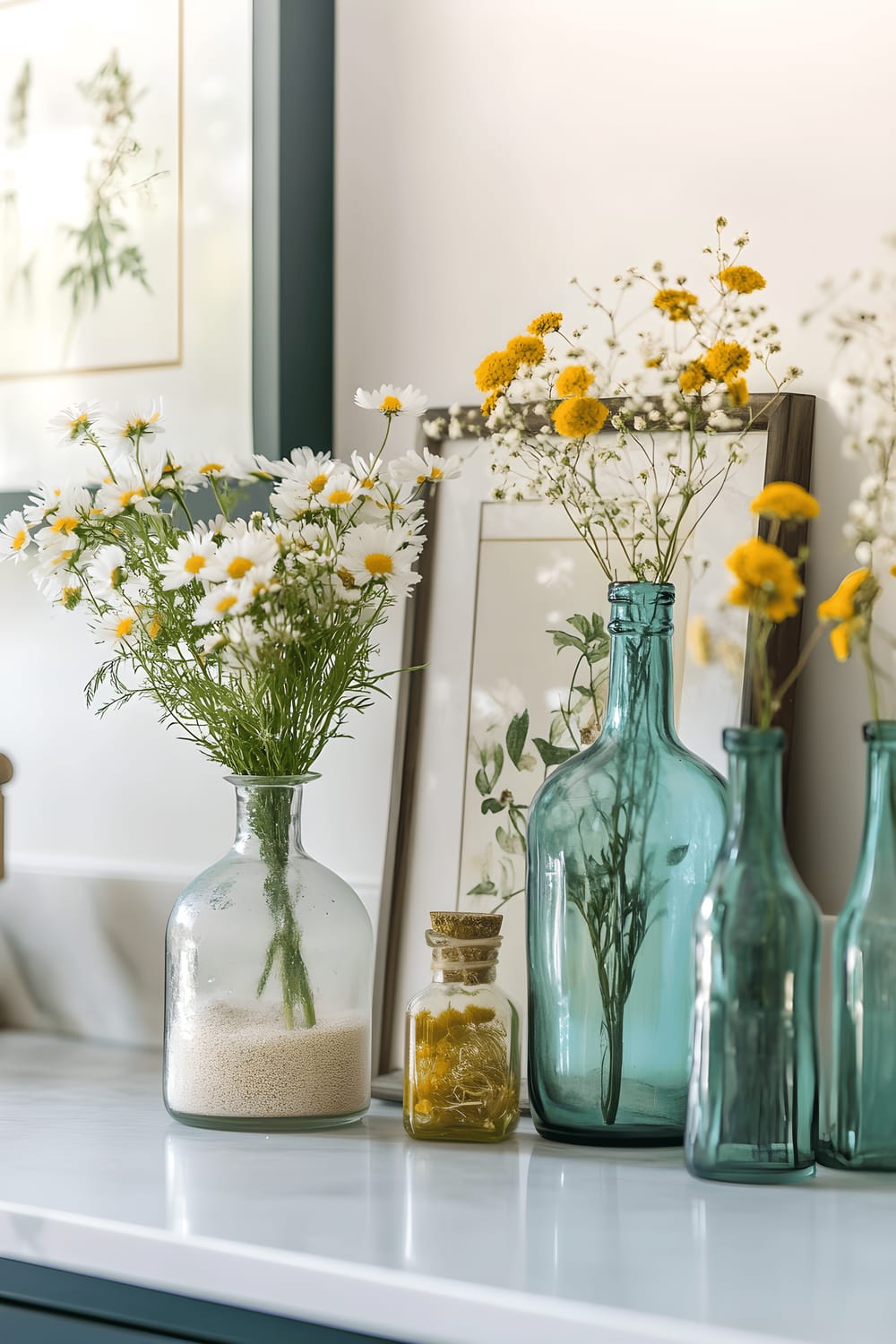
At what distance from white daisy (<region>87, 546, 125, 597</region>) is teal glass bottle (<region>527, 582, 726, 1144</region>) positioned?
13.2 inches

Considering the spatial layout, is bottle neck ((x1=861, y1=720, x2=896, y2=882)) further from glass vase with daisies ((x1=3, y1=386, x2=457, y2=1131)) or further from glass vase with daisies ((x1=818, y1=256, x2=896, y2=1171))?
glass vase with daisies ((x1=3, y1=386, x2=457, y2=1131))

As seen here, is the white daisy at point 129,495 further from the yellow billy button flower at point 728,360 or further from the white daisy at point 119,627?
the yellow billy button flower at point 728,360

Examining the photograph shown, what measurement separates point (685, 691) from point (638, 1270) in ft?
1.56

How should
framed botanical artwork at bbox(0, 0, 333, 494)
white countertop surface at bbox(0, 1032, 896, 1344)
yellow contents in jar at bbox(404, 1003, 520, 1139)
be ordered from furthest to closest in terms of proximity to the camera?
framed botanical artwork at bbox(0, 0, 333, 494)
yellow contents in jar at bbox(404, 1003, 520, 1139)
white countertop surface at bbox(0, 1032, 896, 1344)

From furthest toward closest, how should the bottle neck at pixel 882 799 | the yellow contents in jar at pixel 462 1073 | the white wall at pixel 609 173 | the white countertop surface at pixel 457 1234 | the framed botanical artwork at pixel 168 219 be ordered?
the framed botanical artwork at pixel 168 219 < the white wall at pixel 609 173 < the yellow contents in jar at pixel 462 1073 < the bottle neck at pixel 882 799 < the white countertop surface at pixel 457 1234

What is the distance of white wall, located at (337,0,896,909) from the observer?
1091 mm

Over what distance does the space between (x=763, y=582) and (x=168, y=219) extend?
0.76 metres

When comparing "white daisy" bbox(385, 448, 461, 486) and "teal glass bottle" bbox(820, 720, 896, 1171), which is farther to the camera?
"white daisy" bbox(385, 448, 461, 486)

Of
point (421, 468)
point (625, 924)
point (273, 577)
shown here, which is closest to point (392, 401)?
point (421, 468)

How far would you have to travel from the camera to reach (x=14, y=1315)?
0.81 m

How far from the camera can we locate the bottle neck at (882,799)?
885 mm

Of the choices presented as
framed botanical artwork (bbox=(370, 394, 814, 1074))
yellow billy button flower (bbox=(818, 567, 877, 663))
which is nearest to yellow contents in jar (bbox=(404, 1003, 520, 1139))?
framed botanical artwork (bbox=(370, 394, 814, 1074))

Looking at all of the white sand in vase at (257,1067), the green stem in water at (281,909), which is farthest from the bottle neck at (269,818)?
the white sand in vase at (257,1067)

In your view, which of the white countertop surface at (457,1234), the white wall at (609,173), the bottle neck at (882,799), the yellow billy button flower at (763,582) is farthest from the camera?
the white wall at (609,173)
